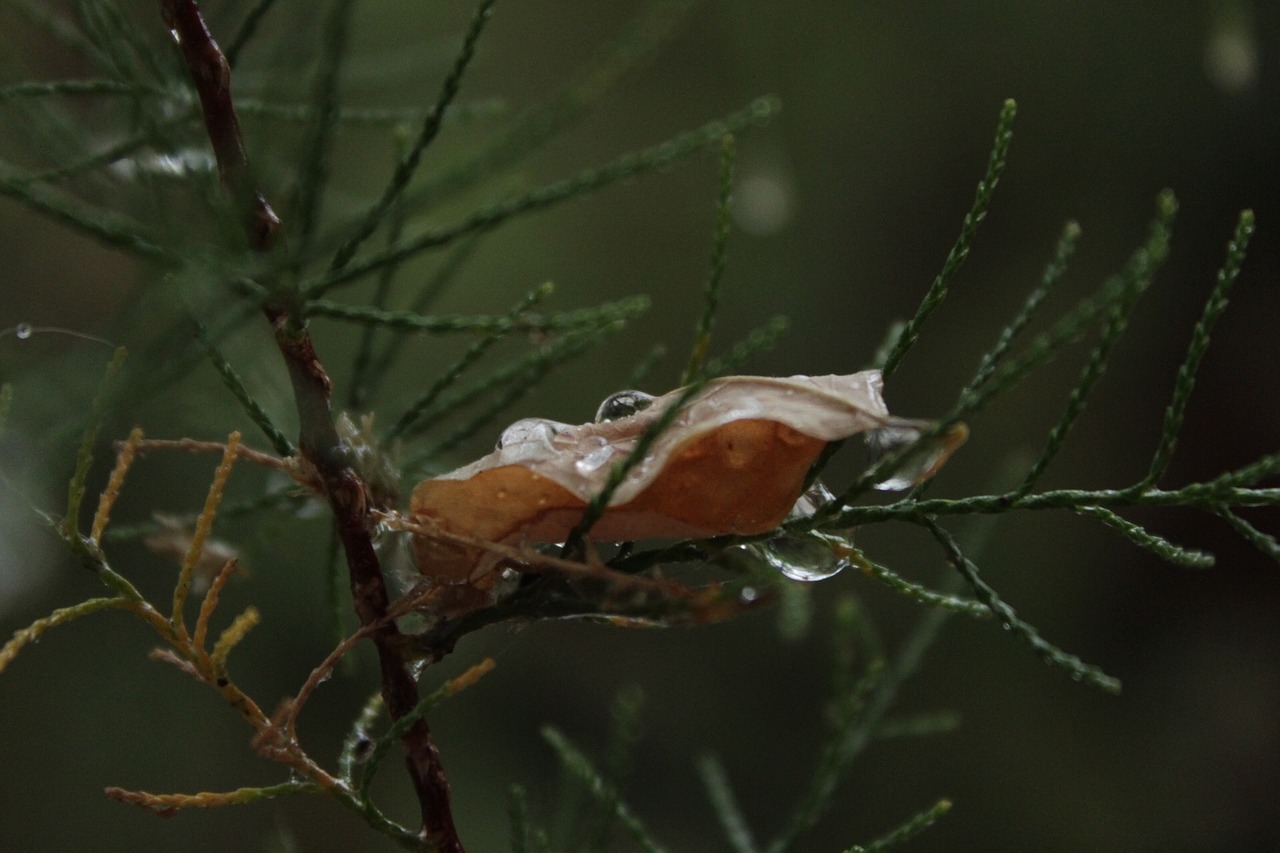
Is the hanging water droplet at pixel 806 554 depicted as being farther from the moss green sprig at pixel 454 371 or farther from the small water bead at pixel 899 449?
the moss green sprig at pixel 454 371

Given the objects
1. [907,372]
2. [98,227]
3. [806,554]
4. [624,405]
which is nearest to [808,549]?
[806,554]

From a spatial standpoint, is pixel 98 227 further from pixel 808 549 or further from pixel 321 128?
pixel 808 549

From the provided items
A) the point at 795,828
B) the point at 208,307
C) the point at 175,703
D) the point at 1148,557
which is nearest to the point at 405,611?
Result: the point at 208,307

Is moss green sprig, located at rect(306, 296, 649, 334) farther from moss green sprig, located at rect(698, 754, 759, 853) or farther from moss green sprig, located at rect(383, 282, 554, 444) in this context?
moss green sprig, located at rect(698, 754, 759, 853)

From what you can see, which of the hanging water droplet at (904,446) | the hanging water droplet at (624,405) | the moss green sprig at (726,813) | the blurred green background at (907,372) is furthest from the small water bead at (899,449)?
the blurred green background at (907,372)

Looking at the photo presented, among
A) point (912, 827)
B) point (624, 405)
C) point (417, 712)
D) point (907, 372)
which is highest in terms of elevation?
point (907, 372)

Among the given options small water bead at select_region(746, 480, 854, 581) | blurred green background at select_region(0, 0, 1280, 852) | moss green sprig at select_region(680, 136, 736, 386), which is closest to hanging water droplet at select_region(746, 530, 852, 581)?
small water bead at select_region(746, 480, 854, 581)

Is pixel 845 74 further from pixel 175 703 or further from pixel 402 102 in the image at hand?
pixel 175 703
